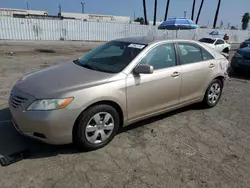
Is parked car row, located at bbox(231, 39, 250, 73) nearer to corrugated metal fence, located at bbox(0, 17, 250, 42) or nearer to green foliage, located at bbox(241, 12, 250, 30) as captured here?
corrugated metal fence, located at bbox(0, 17, 250, 42)

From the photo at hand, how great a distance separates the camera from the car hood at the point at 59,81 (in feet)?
8.91

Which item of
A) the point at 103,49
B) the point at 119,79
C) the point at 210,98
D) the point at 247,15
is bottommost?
the point at 210,98

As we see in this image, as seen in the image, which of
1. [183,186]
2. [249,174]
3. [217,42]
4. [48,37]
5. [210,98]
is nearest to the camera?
[183,186]

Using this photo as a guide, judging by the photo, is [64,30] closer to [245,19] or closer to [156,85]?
[156,85]

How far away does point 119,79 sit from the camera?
3027 mm

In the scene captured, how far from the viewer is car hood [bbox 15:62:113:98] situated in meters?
2.72

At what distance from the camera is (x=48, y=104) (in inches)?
103

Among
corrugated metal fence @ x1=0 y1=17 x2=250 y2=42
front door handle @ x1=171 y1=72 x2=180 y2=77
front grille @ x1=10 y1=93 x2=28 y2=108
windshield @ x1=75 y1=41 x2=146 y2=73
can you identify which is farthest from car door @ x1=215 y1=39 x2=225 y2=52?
front grille @ x1=10 y1=93 x2=28 y2=108

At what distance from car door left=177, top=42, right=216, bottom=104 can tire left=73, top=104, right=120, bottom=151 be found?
1.55 metres

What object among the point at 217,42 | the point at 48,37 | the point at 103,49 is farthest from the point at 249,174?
the point at 48,37

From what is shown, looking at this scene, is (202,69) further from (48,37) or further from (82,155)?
(48,37)

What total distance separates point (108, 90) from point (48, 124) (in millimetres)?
869

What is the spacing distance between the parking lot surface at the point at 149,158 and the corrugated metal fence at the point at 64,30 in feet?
59.7

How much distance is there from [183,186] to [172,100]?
1687 millimetres
